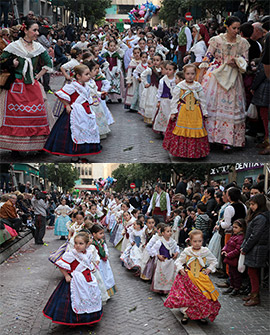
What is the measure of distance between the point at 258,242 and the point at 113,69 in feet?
31.1

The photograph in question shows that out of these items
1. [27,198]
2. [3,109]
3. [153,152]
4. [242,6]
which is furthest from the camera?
[27,198]

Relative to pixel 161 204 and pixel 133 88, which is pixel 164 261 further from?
pixel 133 88

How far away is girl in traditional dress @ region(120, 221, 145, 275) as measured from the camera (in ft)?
31.3

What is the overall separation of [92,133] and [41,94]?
1141 millimetres

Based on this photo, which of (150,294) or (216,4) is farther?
(216,4)

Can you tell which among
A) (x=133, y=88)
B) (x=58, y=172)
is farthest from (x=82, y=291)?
A: (x=58, y=172)

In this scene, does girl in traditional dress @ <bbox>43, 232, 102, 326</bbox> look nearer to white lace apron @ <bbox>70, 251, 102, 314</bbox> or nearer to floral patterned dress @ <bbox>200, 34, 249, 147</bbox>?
white lace apron @ <bbox>70, 251, 102, 314</bbox>

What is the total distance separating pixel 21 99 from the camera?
7547 millimetres

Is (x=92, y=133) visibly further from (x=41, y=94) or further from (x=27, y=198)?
(x=27, y=198)

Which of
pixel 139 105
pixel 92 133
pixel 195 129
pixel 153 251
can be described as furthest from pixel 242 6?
pixel 153 251

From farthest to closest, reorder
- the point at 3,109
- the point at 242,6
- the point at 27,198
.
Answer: the point at 27,198 < the point at 242,6 < the point at 3,109

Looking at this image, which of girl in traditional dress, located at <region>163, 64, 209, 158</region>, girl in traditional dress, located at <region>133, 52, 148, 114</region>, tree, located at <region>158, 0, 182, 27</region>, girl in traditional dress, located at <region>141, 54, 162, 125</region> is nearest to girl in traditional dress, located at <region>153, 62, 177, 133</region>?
girl in traditional dress, located at <region>141, 54, 162, 125</region>

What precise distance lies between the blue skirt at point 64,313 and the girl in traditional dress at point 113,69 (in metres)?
9.47

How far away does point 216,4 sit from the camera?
12141mm
